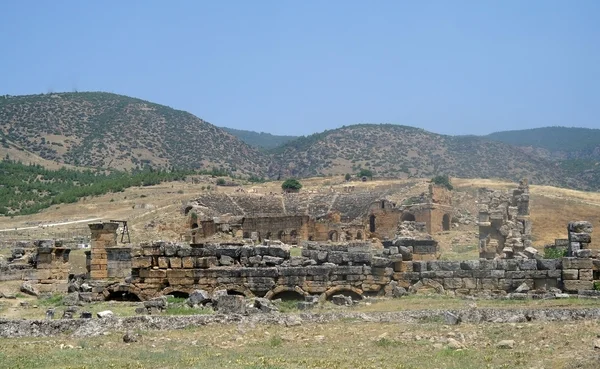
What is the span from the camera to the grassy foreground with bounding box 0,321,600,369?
33.5 ft

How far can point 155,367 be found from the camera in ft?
33.9

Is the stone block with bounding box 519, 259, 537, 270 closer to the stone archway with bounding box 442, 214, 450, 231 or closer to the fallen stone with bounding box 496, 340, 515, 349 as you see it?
the fallen stone with bounding box 496, 340, 515, 349

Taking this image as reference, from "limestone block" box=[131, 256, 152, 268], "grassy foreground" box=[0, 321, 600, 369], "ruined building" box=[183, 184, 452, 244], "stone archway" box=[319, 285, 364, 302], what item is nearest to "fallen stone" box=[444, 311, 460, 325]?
"grassy foreground" box=[0, 321, 600, 369]

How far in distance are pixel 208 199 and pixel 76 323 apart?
4869cm

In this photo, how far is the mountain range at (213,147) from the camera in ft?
414

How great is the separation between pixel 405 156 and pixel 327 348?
129m

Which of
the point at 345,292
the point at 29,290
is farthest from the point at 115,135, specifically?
the point at 345,292

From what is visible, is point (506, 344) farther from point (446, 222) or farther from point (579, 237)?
point (446, 222)

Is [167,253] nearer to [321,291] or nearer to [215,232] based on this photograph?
[321,291]

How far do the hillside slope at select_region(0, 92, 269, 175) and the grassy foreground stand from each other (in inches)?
4420

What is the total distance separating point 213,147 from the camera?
142 meters

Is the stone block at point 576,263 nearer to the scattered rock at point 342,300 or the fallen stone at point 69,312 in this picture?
the scattered rock at point 342,300

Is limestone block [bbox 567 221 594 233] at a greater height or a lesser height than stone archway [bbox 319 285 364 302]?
greater

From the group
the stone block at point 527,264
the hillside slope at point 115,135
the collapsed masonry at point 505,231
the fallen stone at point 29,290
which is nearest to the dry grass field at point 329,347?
the stone block at point 527,264
